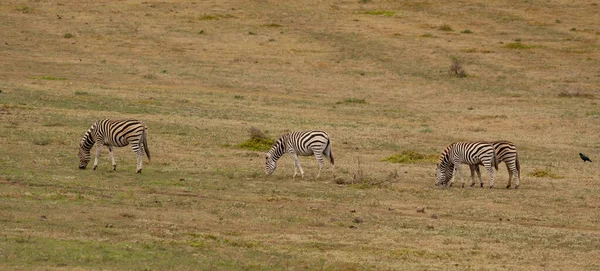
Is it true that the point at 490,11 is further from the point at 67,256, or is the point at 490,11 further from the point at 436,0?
the point at 67,256

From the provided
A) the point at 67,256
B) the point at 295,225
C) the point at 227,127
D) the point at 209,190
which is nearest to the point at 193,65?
the point at 227,127

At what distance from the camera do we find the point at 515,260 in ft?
58.0

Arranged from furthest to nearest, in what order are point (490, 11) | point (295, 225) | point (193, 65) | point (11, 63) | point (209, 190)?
1. point (490, 11)
2. point (193, 65)
3. point (11, 63)
4. point (209, 190)
5. point (295, 225)

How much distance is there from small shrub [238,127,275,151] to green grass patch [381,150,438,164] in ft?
12.2

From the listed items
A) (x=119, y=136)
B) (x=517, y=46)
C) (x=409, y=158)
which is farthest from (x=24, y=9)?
(x=119, y=136)

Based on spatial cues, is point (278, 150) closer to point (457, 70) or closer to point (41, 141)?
point (41, 141)

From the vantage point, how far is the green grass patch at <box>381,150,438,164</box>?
31.9m

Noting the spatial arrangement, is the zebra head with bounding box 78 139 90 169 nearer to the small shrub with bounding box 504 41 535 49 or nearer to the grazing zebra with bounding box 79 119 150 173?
the grazing zebra with bounding box 79 119 150 173

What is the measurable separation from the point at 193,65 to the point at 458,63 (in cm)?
1383

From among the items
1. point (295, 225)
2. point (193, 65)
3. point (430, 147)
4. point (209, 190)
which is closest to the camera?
point (295, 225)

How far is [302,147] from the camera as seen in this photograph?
2750 cm

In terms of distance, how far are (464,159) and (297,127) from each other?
465 inches

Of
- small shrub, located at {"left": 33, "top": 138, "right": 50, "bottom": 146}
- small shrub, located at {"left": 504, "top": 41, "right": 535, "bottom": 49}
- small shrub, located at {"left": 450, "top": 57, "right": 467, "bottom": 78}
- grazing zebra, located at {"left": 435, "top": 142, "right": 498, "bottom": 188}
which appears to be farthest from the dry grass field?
small shrub, located at {"left": 450, "top": 57, "right": 467, "bottom": 78}

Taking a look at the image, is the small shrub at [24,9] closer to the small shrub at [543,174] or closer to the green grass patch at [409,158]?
the green grass patch at [409,158]
